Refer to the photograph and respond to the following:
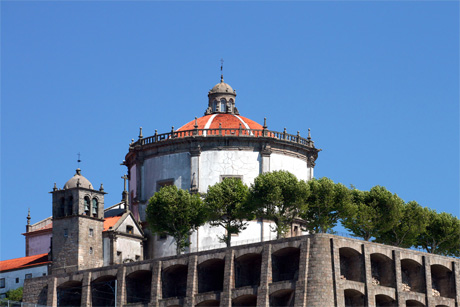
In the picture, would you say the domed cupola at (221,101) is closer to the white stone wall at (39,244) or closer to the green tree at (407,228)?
the white stone wall at (39,244)

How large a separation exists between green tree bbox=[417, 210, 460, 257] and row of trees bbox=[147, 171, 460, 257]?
277 centimetres

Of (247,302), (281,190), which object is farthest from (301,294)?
(281,190)

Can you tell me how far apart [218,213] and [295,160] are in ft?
54.5

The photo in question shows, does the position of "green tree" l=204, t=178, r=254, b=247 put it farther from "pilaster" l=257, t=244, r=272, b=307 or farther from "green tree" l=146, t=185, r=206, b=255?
"pilaster" l=257, t=244, r=272, b=307

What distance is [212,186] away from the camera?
130750 millimetres

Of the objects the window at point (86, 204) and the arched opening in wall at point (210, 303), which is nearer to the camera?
the arched opening in wall at point (210, 303)

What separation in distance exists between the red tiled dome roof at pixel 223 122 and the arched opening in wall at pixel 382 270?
87.5 feet

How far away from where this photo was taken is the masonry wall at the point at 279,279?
116 m

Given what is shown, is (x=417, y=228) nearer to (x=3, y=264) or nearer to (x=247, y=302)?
(x=247, y=302)

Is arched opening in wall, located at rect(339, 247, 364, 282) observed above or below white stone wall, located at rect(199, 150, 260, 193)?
below

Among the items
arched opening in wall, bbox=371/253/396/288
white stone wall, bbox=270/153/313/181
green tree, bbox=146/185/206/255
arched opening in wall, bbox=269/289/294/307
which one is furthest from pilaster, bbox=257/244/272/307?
white stone wall, bbox=270/153/313/181

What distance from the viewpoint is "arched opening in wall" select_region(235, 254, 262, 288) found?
398 feet

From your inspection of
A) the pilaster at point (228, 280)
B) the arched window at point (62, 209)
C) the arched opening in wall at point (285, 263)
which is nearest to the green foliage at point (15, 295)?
the arched window at point (62, 209)

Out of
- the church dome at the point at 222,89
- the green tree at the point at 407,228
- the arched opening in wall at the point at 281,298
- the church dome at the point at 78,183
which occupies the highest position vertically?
the church dome at the point at 222,89
